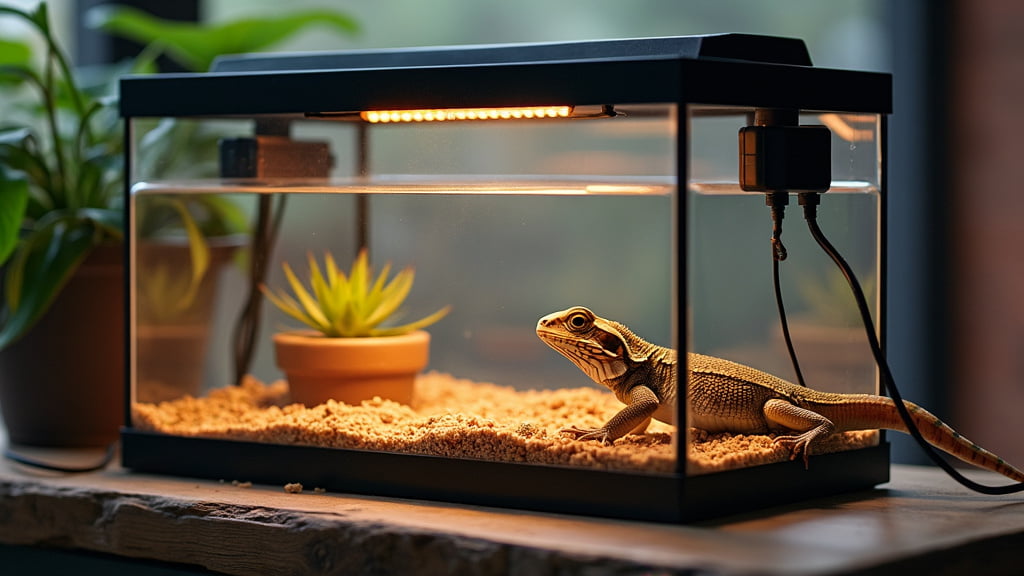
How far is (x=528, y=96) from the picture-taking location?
120 cm

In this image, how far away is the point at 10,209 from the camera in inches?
61.1

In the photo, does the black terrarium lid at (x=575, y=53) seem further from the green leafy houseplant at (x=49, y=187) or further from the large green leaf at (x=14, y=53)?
the large green leaf at (x=14, y=53)

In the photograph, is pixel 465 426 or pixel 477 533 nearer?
pixel 477 533

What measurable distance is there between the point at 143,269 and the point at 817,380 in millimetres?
811

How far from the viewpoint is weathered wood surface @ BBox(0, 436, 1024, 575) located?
Result: 101 cm

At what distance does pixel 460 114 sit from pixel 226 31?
782mm

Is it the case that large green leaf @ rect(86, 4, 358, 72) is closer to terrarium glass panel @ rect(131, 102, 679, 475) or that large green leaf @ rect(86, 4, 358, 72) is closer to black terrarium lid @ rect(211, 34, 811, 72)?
terrarium glass panel @ rect(131, 102, 679, 475)

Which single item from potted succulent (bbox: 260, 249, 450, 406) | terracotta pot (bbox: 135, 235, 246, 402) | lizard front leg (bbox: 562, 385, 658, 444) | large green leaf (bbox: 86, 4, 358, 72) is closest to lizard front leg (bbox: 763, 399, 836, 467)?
lizard front leg (bbox: 562, 385, 658, 444)

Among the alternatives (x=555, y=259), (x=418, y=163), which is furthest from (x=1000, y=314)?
Answer: (x=418, y=163)

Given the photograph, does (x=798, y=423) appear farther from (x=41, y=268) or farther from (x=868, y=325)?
(x=41, y=268)

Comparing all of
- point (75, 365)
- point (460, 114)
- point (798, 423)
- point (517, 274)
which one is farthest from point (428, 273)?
point (75, 365)

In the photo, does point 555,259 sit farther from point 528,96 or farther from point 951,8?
point 951,8

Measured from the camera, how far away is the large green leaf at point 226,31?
75.5 inches

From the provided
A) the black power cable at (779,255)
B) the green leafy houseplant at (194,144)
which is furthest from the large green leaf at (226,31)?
the black power cable at (779,255)
